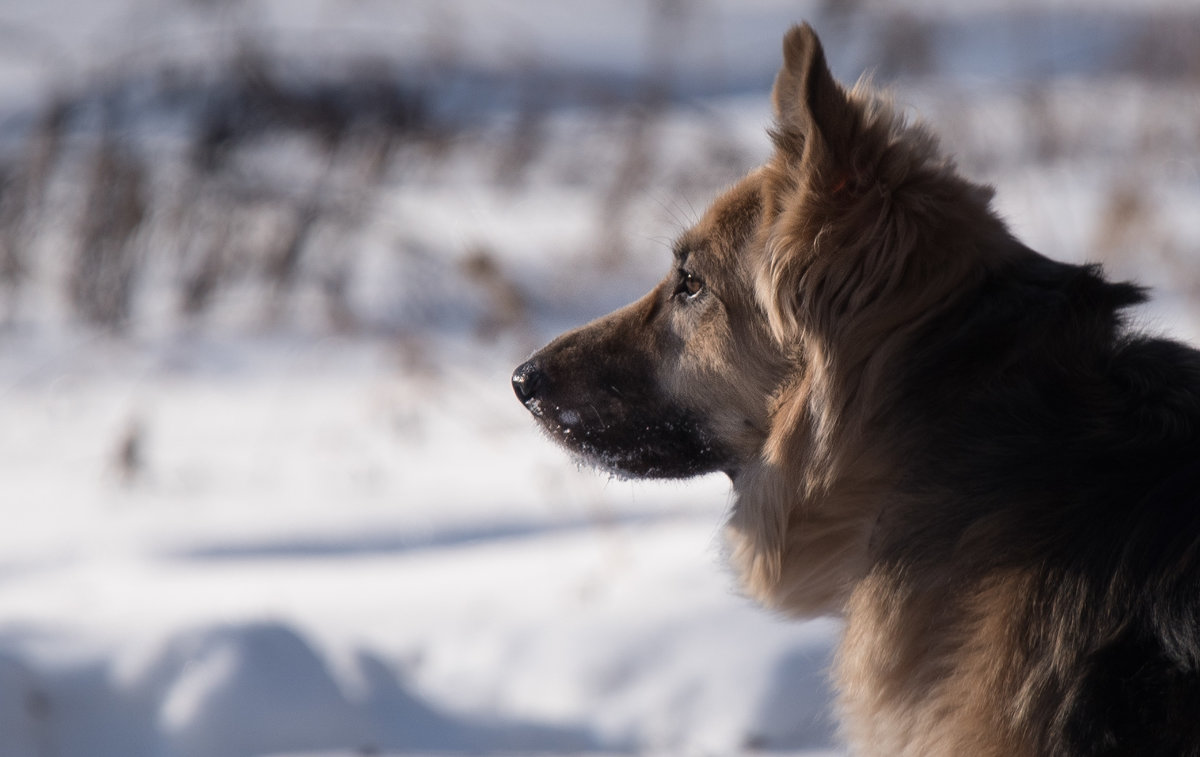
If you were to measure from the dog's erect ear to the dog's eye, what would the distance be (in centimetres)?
39

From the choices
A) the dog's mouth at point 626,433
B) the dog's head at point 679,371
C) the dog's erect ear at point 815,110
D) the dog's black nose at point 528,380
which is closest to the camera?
the dog's erect ear at point 815,110

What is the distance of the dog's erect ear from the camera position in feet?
6.55

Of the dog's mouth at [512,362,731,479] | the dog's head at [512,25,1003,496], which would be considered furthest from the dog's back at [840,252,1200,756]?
the dog's mouth at [512,362,731,479]

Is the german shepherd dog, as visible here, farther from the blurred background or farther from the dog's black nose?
the blurred background

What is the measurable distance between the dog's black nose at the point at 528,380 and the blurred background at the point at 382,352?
1.58 feet

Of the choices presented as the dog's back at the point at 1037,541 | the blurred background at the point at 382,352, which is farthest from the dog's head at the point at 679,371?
the dog's back at the point at 1037,541

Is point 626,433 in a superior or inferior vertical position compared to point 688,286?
inferior

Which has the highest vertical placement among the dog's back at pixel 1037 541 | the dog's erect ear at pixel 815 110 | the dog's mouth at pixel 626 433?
the dog's erect ear at pixel 815 110

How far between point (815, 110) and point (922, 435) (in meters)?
0.60

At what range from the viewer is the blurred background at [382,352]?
3326mm

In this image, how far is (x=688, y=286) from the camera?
8.21ft

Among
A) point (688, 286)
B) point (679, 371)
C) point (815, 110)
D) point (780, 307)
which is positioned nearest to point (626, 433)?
point (679, 371)

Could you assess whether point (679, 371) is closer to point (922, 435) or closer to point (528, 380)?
point (528, 380)

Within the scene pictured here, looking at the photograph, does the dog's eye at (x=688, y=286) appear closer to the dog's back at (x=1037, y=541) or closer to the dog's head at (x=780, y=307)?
the dog's head at (x=780, y=307)
